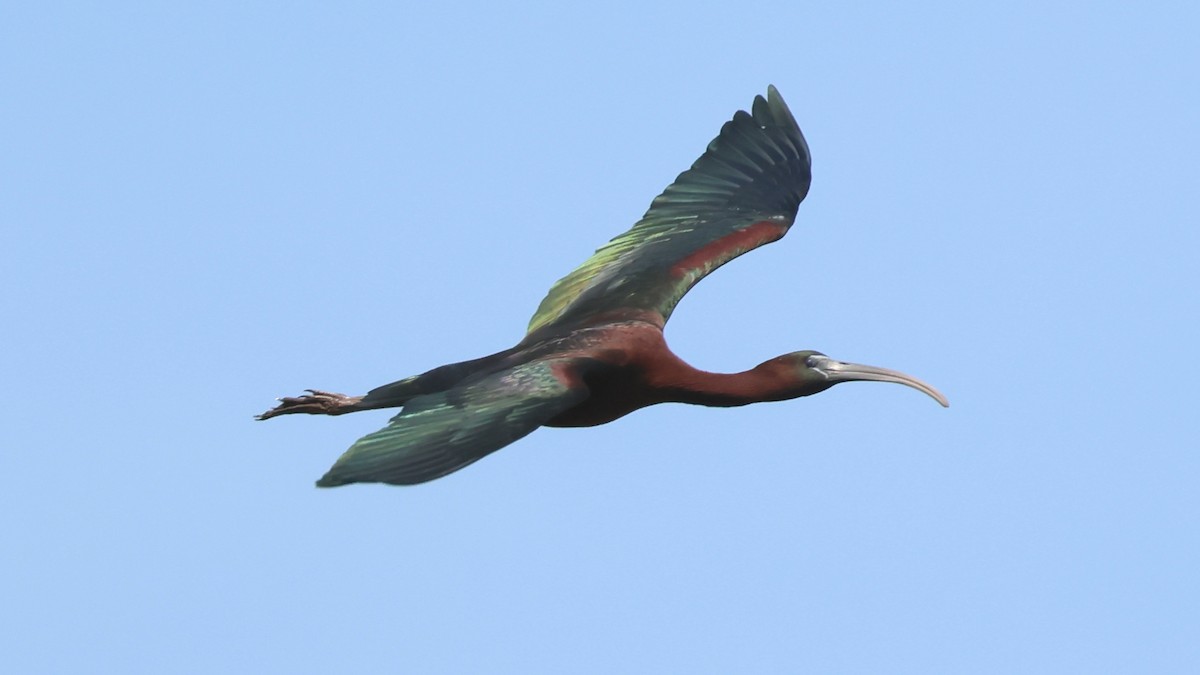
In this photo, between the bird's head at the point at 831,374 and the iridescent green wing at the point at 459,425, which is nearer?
the iridescent green wing at the point at 459,425

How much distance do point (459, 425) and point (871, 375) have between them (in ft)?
12.1

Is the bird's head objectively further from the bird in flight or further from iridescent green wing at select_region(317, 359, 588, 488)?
iridescent green wing at select_region(317, 359, 588, 488)

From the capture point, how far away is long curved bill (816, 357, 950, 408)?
49.9 ft

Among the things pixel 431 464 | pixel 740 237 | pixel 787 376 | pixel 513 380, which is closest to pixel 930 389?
pixel 787 376

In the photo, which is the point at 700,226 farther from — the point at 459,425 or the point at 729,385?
the point at 459,425

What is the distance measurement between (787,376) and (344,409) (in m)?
3.29

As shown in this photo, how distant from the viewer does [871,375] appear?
50.2 feet

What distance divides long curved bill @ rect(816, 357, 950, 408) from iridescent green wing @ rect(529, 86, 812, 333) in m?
1.35

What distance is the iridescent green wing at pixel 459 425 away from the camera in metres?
12.2

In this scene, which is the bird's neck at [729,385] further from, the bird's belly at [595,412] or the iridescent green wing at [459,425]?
the iridescent green wing at [459,425]

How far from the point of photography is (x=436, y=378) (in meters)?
14.7

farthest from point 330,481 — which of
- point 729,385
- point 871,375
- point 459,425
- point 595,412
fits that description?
point 871,375

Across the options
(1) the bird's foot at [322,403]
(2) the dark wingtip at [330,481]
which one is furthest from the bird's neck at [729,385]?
(2) the dark wingtip at [330,481]

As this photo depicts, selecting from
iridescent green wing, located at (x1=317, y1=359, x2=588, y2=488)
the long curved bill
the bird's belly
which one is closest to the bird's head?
the long curved bill
